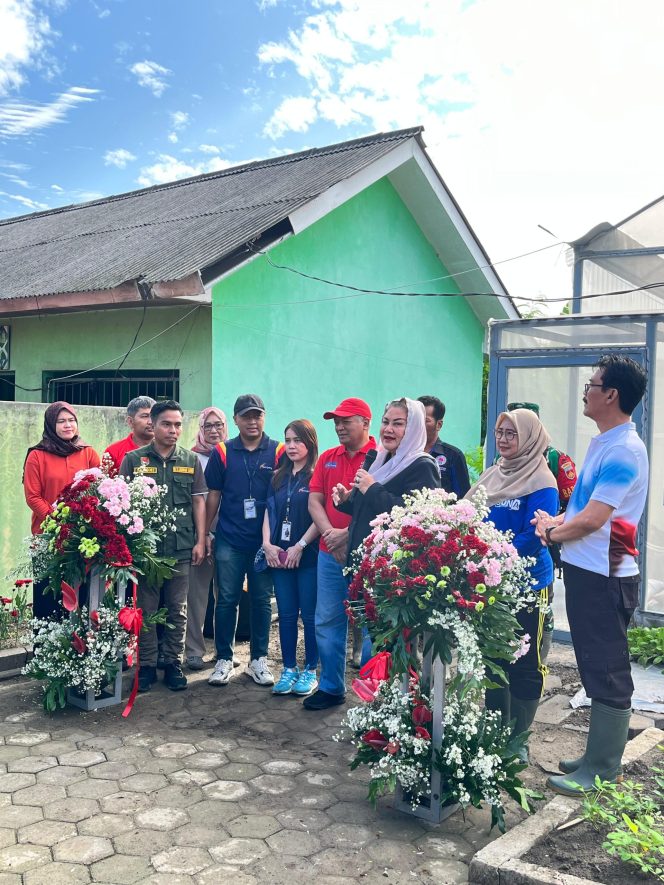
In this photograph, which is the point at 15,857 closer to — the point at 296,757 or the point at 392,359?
the point at 296,757

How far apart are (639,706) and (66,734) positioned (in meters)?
3.69

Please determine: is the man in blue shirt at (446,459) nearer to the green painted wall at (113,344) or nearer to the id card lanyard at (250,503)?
the id card lanyard at (250,503)

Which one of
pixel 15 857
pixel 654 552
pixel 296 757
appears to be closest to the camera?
pixel 15 857

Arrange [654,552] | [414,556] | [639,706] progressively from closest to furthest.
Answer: [414,556], [639,706], [654,552]

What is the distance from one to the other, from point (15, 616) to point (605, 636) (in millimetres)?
4531

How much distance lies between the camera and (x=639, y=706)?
533cm

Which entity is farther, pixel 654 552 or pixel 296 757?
pixel 654 552

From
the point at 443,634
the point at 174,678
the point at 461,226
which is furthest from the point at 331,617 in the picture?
the point at 461,226

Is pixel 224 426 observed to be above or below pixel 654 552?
above

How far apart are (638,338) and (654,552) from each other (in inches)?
72.9

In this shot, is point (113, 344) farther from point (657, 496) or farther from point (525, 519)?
point (525, 519)

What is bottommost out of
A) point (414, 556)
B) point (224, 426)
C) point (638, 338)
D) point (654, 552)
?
point (654, 552)

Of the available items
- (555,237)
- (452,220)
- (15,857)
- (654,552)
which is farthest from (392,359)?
(15,857)

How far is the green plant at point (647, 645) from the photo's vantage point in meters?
6.19
